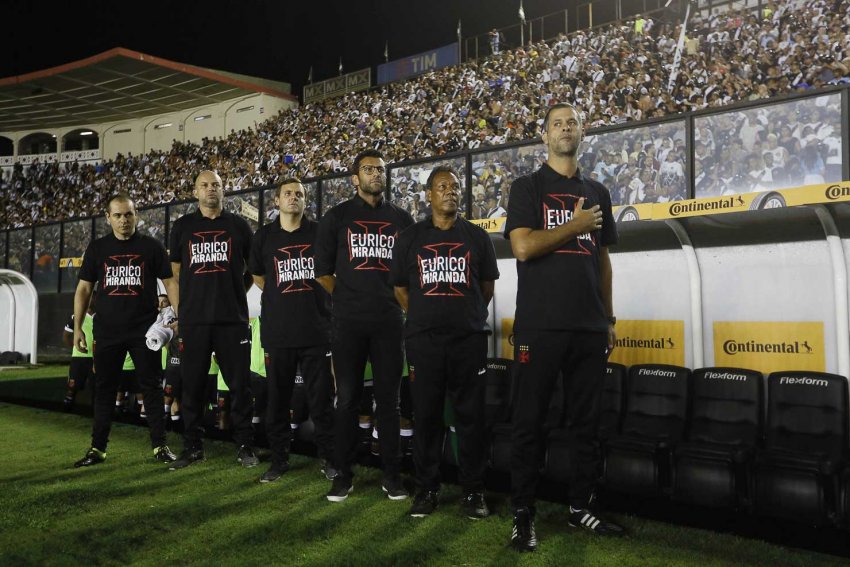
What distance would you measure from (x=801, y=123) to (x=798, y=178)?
55cm

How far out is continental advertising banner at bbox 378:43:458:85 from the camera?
2817 centimetres

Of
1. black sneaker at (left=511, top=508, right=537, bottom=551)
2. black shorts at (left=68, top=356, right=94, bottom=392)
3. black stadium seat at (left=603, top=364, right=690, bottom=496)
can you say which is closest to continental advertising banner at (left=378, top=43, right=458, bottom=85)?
black shorts at (left=68, top=356, right=94, bottom=392)

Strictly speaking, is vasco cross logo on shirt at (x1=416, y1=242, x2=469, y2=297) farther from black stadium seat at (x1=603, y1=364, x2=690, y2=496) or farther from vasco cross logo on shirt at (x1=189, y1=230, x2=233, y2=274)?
vasco cross logo on shirt at (x1=189, y1=230, x2=233, y2=274)

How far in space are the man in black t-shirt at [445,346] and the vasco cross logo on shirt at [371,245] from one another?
367mm

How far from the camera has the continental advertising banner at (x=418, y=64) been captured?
92.4 feet

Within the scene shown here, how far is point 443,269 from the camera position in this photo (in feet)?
Result: 12.8

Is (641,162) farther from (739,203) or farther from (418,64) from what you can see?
(418,64)

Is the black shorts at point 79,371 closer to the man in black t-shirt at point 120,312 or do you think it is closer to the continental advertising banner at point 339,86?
the man in black t-shirt at point 120,312

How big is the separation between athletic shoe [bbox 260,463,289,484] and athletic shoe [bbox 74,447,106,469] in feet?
5.02

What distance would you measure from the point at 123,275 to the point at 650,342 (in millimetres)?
4661

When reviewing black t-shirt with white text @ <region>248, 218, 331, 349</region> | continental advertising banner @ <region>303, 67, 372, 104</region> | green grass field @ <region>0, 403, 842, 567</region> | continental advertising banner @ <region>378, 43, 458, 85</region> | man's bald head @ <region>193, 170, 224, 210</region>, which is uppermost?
continental advertising banner @ <region>378, 43, 458, 85</region>

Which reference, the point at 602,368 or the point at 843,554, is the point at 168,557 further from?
the point at 843,554

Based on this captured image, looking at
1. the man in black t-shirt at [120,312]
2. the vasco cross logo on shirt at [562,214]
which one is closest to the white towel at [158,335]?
the man in black t-shirt at [120,312]

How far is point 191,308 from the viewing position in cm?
507
